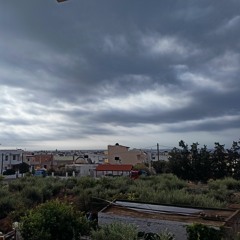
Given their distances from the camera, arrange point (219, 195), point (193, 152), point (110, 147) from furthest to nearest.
A: 1. point (110, 147)
2. point (193, 152)
3. point (219, 195)

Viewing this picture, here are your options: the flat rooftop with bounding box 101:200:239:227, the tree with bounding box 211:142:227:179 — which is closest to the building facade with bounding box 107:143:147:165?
the tree with bounding box 211:142:227:179

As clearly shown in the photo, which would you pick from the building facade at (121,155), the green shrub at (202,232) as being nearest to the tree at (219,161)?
the green shrub at (202,232)

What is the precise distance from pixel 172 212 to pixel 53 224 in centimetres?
406

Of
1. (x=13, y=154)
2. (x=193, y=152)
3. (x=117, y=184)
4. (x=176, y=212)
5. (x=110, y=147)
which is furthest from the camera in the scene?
(x=13, y=154)

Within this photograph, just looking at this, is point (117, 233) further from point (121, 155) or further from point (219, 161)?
point (121, 155)

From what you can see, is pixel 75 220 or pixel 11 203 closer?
pixel 75 220

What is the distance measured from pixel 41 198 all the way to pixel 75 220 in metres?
7.86

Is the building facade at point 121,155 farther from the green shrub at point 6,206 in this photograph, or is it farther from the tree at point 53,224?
the tree at point 53,224

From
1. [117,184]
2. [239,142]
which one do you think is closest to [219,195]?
[117,184]

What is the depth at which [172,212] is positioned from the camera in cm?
1123

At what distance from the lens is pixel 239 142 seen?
33.4m

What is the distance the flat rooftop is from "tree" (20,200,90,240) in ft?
6.34

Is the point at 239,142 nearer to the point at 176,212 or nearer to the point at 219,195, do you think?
the point at 219,195

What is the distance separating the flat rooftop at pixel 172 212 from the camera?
9867mm
